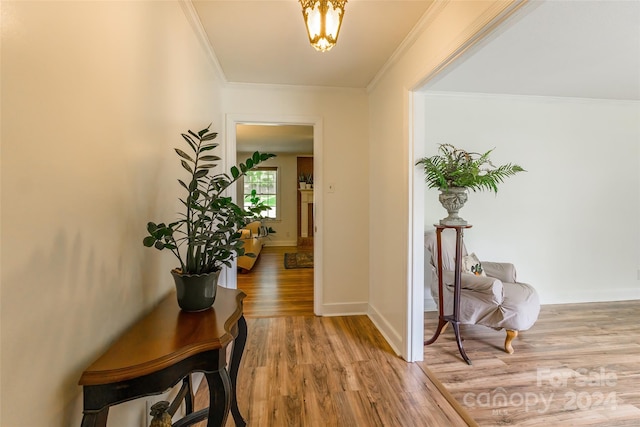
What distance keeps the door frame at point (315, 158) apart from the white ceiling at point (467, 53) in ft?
1.18

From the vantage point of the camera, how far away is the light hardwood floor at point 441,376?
68.1 inches

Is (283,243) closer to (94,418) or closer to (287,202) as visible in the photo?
(287,202)

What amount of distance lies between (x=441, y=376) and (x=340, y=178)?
2.02 m

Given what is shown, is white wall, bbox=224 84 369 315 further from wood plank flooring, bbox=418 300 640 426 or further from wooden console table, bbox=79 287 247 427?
wooden console table, bbox=79 287 247 427

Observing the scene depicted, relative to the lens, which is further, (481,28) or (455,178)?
A: (455,178)

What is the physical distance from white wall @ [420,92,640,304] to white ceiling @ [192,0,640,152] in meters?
0.24

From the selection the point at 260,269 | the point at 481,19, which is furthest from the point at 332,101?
the point at 260,269

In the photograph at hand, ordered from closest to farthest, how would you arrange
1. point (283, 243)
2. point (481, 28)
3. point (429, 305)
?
1. point (481, 28)
2. point (429, 305)
3. point (283, 243)

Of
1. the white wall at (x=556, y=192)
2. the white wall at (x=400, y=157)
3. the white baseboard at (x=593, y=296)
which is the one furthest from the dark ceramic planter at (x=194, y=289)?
the white baseboard at (x=593, y=296)

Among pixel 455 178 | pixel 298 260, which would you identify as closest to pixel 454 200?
pixel 455 178

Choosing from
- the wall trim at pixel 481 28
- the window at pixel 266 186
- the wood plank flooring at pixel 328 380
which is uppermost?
the wall trim at pixel 481 28

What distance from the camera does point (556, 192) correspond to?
3.52 m

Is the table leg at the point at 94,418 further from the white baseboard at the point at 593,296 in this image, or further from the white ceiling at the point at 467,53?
the white baseboard at the point at 593,296

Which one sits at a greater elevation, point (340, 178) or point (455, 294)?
point (340, 178)
